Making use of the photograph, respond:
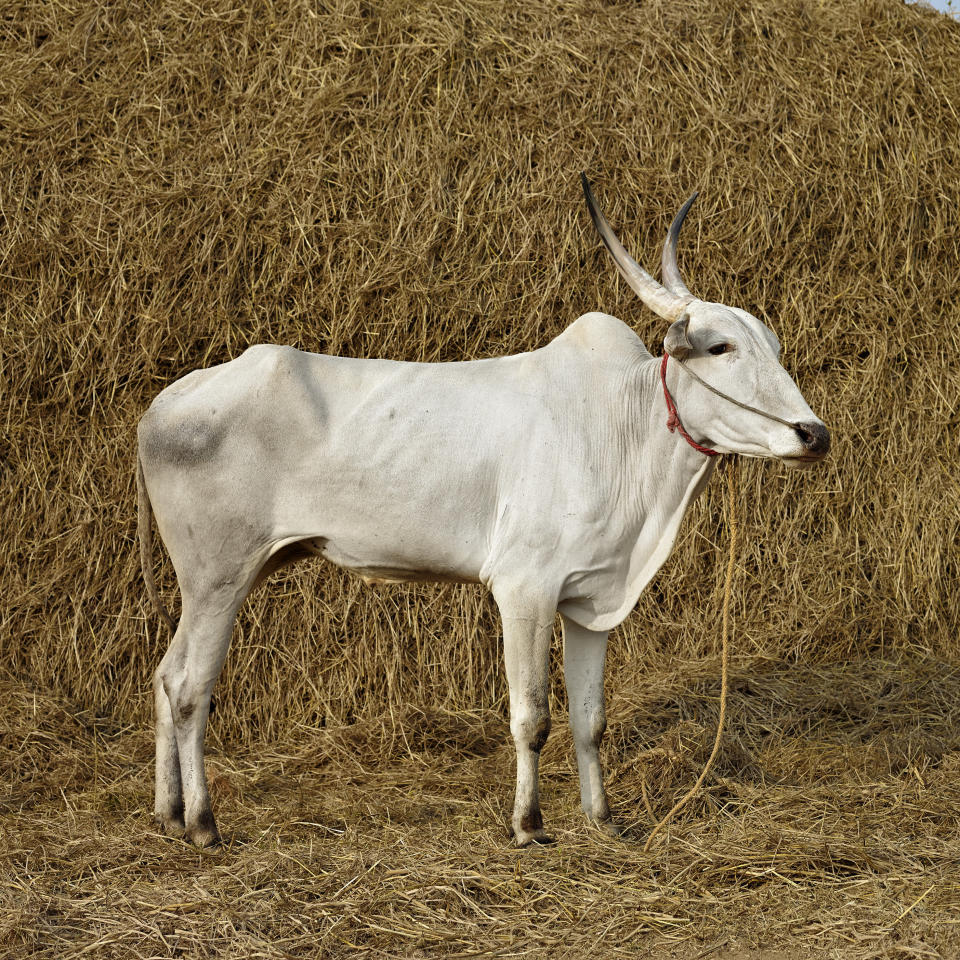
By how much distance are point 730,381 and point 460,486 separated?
106 centimetres

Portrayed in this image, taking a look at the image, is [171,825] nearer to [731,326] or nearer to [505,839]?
[505,839]

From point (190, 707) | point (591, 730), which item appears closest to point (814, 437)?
point (591, 730)

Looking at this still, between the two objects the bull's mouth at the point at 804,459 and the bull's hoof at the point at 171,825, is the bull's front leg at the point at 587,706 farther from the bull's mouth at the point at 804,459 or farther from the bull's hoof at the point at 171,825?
the bull's hoof at the point at 171,825

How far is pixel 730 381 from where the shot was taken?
4480mm

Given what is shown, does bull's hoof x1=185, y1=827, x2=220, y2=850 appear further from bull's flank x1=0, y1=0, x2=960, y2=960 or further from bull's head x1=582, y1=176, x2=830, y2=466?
bull's head x1=582, y1=176, x2=830, y2=466

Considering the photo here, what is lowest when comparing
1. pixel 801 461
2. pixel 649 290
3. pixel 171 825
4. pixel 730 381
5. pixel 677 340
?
pixel 171 825

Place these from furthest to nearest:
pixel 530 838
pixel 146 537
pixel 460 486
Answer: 1. pixel 146 537
2. pixel 460 486
3. pixel 530 838

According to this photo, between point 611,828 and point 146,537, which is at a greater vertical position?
point 146,537

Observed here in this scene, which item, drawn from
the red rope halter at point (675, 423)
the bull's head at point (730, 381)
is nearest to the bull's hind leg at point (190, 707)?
the red rope halter at point (675, 423)

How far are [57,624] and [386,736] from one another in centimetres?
175

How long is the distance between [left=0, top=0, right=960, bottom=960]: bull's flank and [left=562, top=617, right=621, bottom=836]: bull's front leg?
71cm

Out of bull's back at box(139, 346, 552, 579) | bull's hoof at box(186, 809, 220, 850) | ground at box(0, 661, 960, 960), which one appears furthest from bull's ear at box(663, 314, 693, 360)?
bull's hoof at box(186, 809, 220, 850)

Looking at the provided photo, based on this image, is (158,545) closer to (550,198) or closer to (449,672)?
(449,672)

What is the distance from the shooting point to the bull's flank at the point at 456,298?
238 inches
